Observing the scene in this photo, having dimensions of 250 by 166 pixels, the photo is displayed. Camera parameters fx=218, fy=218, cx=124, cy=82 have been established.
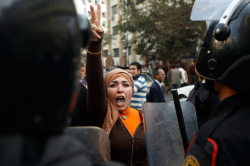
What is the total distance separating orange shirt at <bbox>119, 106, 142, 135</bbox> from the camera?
209 cm

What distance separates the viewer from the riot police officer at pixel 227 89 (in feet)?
3.12

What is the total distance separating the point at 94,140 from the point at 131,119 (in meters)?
1.28

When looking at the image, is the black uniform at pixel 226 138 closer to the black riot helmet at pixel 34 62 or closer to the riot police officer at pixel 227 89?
the riot police officer at pixel 227 89

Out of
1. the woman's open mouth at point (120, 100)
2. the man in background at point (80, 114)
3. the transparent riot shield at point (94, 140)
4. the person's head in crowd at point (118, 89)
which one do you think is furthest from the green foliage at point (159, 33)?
the transparent riot shield at point (94, 140)

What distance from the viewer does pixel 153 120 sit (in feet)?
5.15

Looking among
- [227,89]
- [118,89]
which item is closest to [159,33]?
[118,89]

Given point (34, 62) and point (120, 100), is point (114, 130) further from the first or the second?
point (34, 62)

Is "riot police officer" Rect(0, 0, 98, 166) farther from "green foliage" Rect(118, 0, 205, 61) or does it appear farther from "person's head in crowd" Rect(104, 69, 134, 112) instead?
"green foliage" Rect(118, 0, 205, 61)

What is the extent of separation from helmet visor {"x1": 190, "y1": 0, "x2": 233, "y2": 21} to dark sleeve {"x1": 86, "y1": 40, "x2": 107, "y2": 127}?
73cm

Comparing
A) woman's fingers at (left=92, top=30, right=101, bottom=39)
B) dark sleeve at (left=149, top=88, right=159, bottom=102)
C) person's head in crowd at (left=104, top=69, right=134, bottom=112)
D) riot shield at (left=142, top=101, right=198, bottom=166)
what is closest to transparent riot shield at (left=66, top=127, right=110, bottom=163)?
riot shield at (left=142, top=101, right=198, bottom=166)

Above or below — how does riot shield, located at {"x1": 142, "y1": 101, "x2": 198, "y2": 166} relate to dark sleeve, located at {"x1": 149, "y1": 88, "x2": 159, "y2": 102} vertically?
above

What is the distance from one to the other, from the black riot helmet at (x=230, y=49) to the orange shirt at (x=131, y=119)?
40.6 inches

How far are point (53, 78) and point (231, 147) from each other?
2.62 feet

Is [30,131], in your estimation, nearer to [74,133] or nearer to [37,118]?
[37,118]
